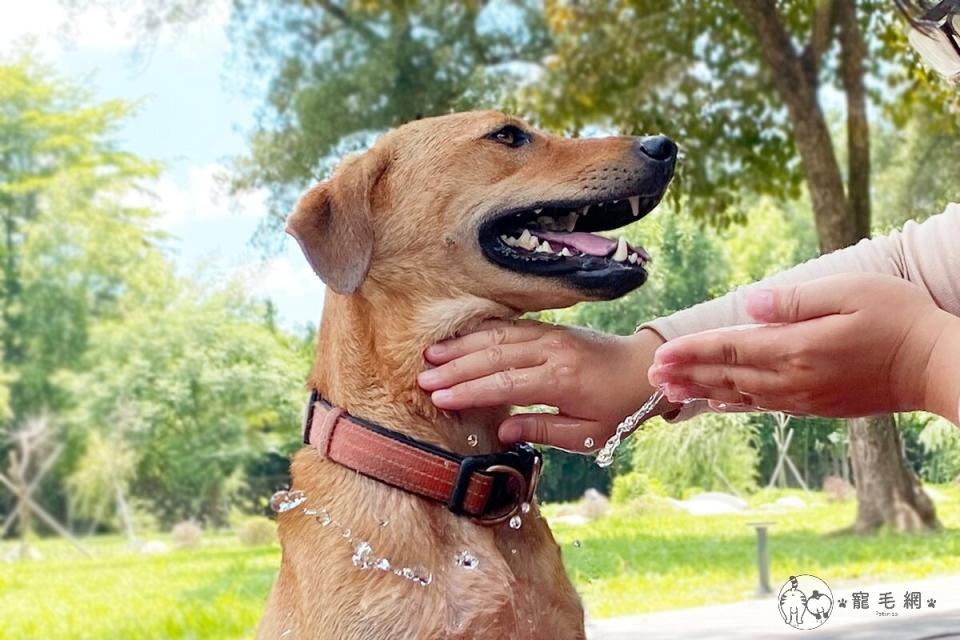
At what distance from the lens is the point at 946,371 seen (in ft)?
2.19

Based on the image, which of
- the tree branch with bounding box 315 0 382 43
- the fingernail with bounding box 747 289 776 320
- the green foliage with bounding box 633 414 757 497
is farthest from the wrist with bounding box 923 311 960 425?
the tree branch with bounding box 315 0 382 43

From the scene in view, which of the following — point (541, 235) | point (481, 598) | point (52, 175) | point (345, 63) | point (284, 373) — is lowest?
point (481, 598)

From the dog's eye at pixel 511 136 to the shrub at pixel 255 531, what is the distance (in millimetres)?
2128

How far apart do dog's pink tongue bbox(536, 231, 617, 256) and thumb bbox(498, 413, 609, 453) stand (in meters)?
0.15

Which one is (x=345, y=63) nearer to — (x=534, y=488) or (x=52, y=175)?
(x=52, y=175)

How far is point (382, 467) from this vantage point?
90 centimetres

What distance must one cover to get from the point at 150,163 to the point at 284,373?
0.73 m

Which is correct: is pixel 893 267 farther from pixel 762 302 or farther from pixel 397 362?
pixel 397 362

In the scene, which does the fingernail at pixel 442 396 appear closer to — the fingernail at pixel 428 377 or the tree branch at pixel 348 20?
the fingernail at pixel 428 377

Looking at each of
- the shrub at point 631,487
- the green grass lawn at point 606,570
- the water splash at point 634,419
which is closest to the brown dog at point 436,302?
the water splash at point 634,419

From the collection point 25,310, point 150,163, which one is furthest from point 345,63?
point 25,310

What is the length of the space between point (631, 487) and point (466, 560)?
6.63 feet

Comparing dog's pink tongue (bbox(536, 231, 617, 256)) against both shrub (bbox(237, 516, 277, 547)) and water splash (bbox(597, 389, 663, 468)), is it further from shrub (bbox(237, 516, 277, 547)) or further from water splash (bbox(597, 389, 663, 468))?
shrub (bbox(237, 516, 277, 547))

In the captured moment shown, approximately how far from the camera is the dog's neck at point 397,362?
0.94 meters
